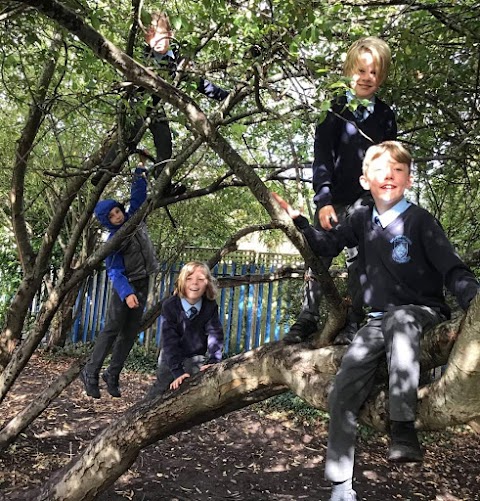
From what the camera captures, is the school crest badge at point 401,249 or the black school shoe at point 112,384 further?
the black school shoe at point 112,384

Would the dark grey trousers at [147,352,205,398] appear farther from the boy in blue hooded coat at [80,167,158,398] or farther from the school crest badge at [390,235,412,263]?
the school crest badge at [390,235,412,263]

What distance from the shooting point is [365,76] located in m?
2.60

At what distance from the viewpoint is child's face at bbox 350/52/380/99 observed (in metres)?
2.54

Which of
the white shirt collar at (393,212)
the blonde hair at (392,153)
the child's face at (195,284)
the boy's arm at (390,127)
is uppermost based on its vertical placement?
the boy's arm at (390,127)

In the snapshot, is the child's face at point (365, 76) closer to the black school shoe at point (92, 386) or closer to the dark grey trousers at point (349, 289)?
the dark grey trousers at point (349, 289)

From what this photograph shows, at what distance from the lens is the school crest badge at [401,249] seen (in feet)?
6.99

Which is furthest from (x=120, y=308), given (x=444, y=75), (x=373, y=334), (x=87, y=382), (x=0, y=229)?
(x=0, y=229)

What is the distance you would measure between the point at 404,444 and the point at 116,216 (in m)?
2.95

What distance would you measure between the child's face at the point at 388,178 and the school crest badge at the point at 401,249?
0.58 feet

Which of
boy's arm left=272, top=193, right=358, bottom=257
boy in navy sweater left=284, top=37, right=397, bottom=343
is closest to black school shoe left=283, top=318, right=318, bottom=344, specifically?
boy in navy sweater left=284, top=37, right=397, bottom=343

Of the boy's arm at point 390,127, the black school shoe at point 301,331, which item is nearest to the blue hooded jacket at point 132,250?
the black school shoe at point 301,331

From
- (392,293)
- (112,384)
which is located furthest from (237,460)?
(392,293)

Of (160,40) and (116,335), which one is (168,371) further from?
(160,40)

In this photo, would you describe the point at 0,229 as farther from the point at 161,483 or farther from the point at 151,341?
the point at 161,483
